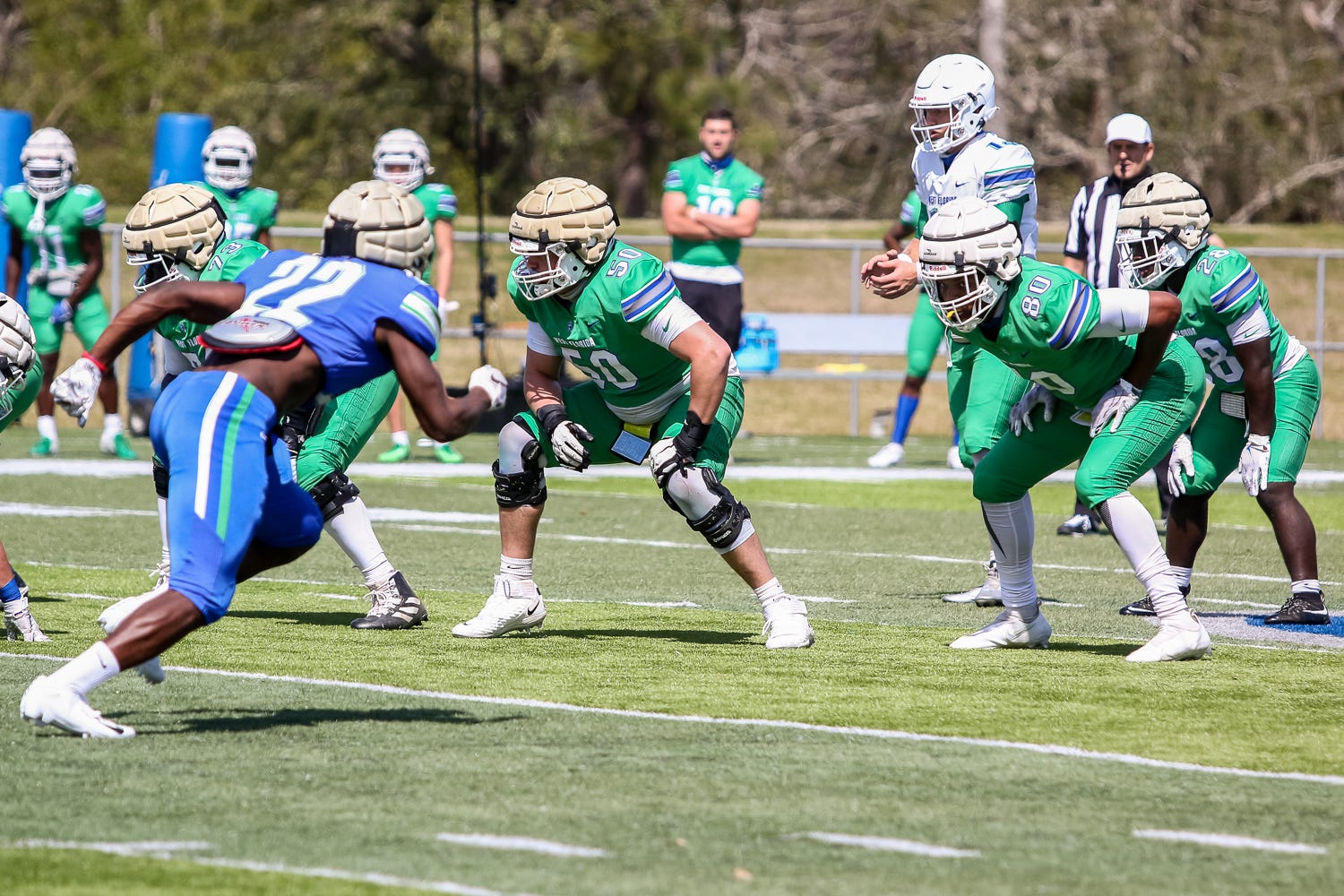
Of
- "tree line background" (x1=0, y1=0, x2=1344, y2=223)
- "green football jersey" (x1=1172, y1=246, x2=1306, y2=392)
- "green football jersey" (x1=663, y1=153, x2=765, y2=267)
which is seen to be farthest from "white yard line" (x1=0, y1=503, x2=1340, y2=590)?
→ "tree line background" (x1=0, y1=0, x2=1344, y2=223)

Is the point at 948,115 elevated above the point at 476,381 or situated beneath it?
elevated above

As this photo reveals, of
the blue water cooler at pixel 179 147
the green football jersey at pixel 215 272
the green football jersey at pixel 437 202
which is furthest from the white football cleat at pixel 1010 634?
the blue water cooler at pixel 179 147

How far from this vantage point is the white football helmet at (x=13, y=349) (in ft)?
21.9

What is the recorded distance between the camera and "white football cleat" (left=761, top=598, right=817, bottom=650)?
6.97 m

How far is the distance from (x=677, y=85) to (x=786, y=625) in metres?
27.0

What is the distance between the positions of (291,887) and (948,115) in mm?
4982

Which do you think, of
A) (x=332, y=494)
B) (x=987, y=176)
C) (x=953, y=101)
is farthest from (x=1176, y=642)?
(x=332, y=494)

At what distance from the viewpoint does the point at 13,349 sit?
6.68 meters

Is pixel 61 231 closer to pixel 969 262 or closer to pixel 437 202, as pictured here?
pixel 437 202

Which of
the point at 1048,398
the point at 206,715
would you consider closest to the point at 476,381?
the point at 206,715

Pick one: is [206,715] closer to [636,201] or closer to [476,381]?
[476,381]

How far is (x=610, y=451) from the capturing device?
7211 mm

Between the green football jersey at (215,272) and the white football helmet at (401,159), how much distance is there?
6.57 meters

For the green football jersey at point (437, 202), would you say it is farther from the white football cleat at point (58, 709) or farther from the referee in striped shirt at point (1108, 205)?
the white football cleat at point (58, 709)
